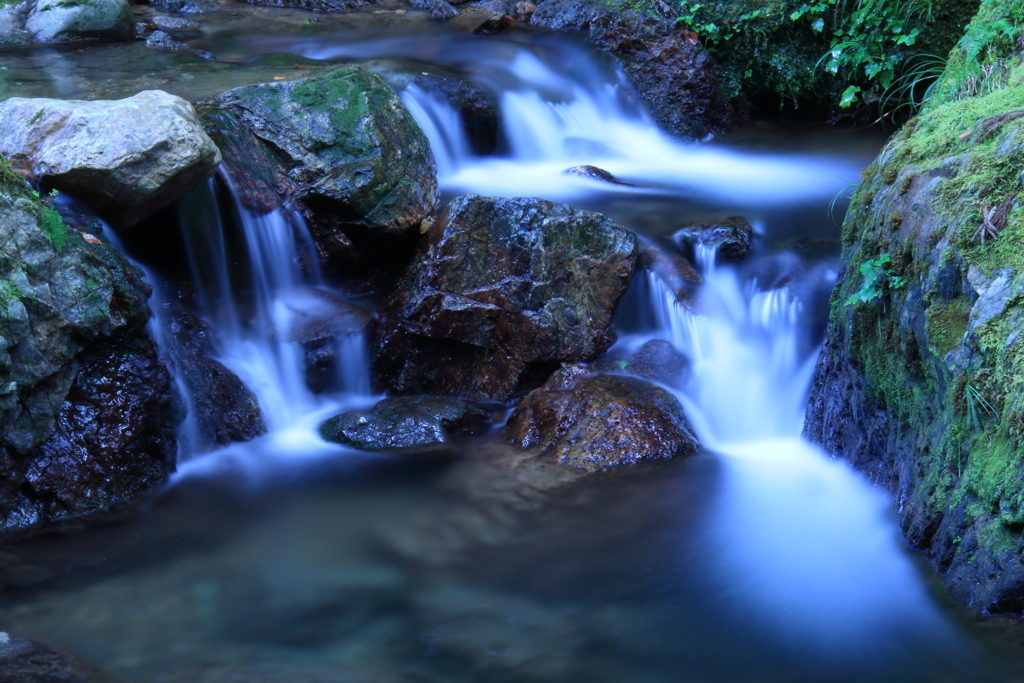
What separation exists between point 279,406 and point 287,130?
6.37 ft

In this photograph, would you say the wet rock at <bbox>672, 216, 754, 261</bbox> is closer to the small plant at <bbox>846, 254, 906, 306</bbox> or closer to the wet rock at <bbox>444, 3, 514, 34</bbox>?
the small plant at <bbox>846, 254, 906, 306</bbox>

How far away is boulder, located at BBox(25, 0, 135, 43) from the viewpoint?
8.38 m

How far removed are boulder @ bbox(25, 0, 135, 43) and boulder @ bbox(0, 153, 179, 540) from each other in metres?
5.26

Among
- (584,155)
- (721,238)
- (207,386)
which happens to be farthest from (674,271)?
(207,386)

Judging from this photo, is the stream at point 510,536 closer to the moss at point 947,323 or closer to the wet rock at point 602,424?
the wet rock at point 602,424

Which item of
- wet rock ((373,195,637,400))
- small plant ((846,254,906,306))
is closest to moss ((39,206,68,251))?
wet rock ((373,195,637,400))

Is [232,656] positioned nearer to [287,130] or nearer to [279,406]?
[279,406]

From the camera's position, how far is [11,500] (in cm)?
394

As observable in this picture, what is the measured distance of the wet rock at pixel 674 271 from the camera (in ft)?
18.7

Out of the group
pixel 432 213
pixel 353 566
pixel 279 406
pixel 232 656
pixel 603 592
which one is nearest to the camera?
pixel 232 656

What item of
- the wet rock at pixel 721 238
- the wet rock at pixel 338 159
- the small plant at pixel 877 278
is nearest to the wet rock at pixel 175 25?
the wet rock at pixel 338 159

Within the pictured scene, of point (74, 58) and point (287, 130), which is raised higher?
point (74, 58)

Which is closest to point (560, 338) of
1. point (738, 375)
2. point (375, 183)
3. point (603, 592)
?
point (738, 375)

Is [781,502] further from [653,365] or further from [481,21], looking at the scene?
[481,21]
